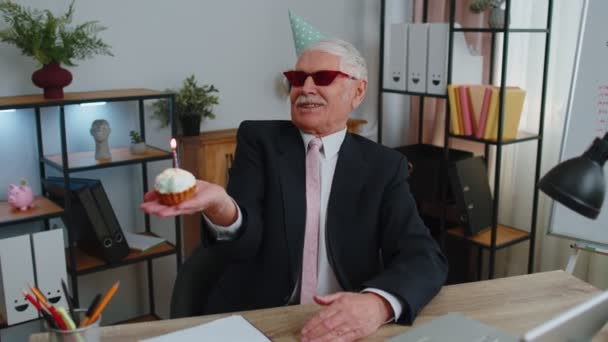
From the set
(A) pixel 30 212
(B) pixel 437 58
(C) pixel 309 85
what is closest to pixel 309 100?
(C) pixel 309 85

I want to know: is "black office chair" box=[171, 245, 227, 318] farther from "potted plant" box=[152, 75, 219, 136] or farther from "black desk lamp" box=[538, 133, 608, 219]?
"potted plant" box=[152, 75, 219, 136]

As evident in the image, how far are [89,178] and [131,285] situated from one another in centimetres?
59

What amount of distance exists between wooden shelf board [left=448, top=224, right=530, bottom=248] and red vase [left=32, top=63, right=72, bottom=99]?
1.87 m

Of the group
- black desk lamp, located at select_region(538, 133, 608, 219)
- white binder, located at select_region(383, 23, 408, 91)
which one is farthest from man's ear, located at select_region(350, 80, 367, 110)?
white binder, located at select_region(383, 23, 408, 91)

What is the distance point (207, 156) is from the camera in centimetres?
277

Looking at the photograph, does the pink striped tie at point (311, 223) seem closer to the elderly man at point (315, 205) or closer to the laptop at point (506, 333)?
the elderly man at point (315, 205)

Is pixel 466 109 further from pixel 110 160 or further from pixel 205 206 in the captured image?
pixel 205 206

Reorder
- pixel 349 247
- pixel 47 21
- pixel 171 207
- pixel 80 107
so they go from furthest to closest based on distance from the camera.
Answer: pixel 80 107 < pixel 47 21 < pixel 349 247 < pixel 171 207

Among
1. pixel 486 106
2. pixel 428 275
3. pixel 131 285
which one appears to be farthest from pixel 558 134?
pixel 131 285

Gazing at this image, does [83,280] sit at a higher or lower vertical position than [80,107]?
lower

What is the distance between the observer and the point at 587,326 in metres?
0.88

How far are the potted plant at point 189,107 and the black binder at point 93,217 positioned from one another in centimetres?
51

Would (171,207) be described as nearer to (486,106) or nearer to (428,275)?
(428,275)

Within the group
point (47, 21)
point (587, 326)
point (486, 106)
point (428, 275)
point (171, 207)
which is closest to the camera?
point (587, 326)
